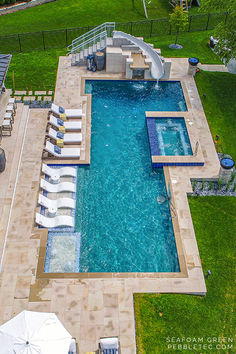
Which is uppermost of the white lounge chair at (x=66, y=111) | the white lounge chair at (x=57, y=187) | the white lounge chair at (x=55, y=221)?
the white lounge chair at (x=66, y=111)

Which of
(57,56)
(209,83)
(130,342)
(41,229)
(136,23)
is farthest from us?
(136,23)

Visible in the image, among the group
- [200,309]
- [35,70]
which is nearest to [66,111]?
[35,70]

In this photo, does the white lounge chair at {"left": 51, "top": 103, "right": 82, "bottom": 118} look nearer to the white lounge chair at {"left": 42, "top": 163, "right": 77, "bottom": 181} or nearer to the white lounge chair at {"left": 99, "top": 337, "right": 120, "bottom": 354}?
the white lounge chair at {"left": 42, "top": 163, "right": 77, "bottom": 181}

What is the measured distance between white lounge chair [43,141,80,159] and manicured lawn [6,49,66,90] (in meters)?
8.47

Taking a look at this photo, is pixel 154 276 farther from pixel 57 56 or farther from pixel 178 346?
pixel 57 56

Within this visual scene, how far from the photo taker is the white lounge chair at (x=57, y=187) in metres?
24.8

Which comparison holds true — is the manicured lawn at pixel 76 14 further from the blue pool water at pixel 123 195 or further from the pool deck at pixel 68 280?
the pool deck at pixel 68 280

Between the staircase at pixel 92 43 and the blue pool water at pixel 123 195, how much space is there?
14.9ft

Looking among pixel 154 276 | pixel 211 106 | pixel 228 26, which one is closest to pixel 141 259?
pixel 154 276

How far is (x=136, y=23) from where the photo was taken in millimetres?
42906

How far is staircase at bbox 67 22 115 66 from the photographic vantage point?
35812 mm

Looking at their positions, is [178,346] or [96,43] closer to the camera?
[178,346]

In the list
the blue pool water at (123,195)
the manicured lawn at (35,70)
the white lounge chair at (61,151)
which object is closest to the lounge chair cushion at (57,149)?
the white lounge chair at (61,151)

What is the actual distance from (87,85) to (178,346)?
22979 millimetres
